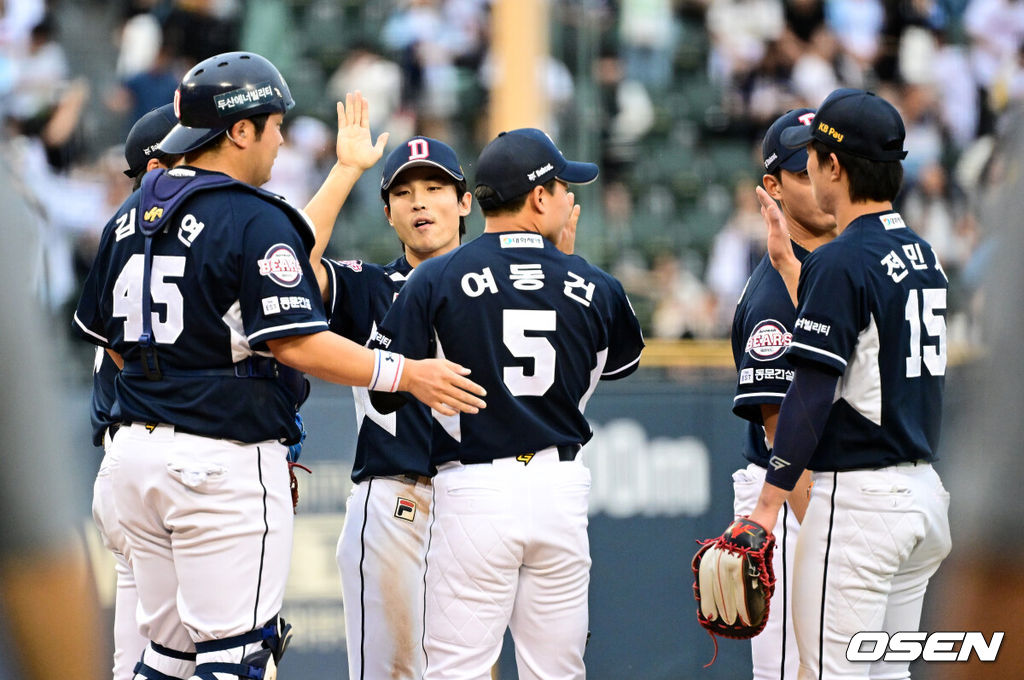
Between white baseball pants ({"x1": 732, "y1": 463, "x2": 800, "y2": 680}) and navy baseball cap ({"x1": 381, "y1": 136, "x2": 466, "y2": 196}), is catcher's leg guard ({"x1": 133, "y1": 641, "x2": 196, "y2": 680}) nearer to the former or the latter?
navy baseball cap ({"x1": 381, "y1": 136, "x2": 466, "y2": 196})

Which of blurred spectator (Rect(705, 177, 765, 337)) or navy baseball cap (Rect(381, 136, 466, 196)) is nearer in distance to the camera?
navy baseball cap (Rect(381, 136, 466, 196))

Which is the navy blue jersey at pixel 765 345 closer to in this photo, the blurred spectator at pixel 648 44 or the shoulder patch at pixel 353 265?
the shoulder patch at pixel 353 265

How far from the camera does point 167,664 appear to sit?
3.75m

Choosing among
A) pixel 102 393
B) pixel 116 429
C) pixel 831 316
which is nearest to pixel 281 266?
pixel 116 429

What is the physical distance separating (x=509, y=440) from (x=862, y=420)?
42.5 inches

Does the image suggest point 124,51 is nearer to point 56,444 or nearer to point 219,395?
point 56,444

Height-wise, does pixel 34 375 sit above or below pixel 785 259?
below

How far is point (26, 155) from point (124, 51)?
825mm

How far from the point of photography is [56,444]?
617 centimetres

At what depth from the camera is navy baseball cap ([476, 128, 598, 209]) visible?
4.02 meters

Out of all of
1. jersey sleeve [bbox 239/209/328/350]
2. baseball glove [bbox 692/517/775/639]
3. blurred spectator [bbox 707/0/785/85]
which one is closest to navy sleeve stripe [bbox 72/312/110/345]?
jersey sleeve [bbox 239/209/328/350]

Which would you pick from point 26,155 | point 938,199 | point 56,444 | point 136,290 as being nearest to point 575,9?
point 938,199

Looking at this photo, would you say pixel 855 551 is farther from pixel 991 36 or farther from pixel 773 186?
pixel 991 36

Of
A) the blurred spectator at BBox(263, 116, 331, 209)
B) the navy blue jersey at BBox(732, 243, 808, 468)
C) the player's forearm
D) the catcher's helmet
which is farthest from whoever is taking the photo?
the blurred spectator at BBox(263, 116, 331, 209)
